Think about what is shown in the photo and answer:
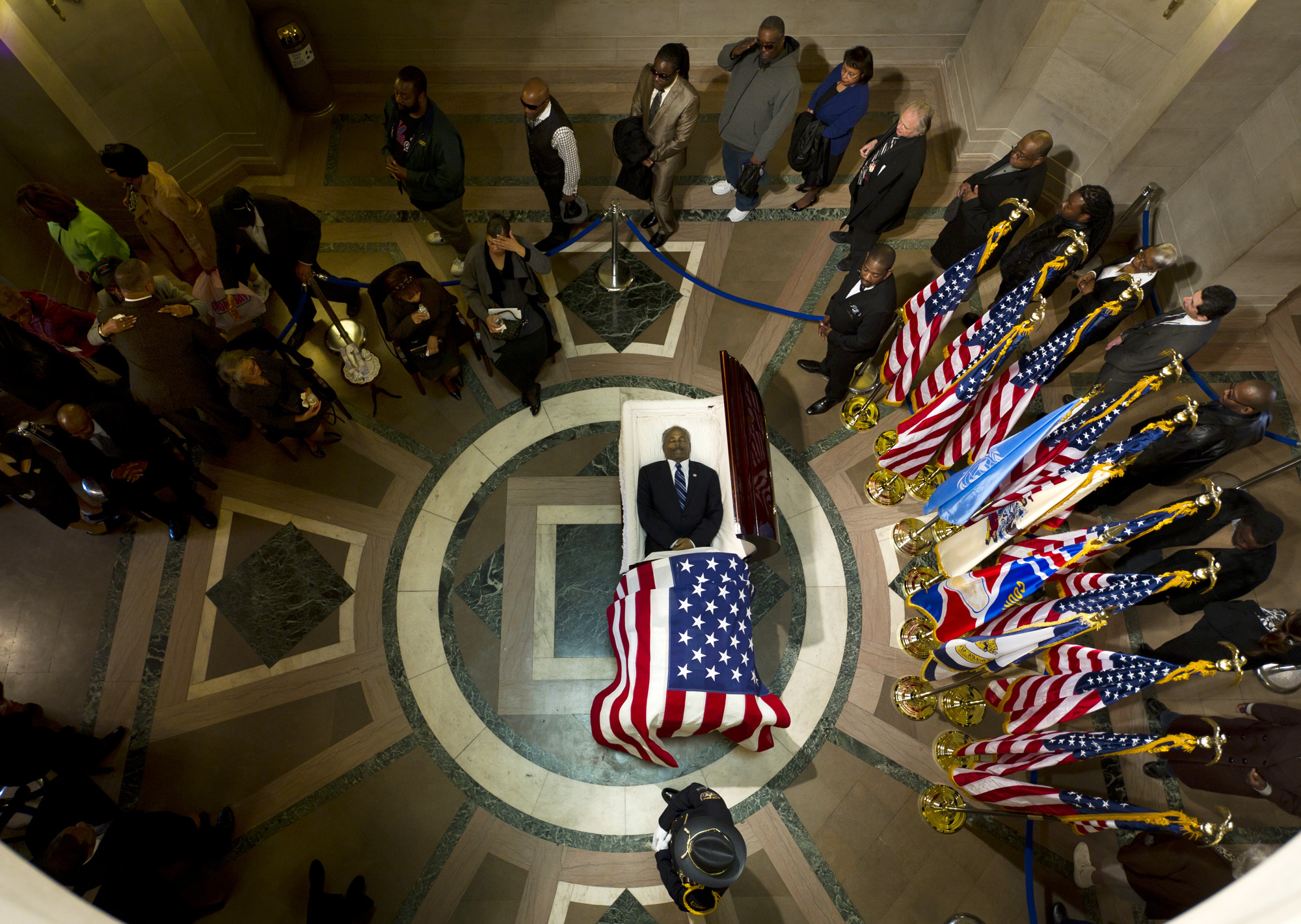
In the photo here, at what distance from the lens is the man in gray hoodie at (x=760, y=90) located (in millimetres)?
6801

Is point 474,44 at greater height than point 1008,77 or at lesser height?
greater

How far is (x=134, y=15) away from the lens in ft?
22.4

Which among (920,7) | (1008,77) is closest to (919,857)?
(1008,77)

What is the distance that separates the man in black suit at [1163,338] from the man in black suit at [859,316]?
1881mm

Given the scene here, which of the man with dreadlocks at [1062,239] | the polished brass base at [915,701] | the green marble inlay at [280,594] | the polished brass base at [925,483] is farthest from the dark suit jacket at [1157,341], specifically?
the green marble inlay at [280,594]

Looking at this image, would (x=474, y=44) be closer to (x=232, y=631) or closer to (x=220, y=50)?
(x=220, y=50)

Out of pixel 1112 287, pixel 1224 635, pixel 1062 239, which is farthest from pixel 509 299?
pixel 1224 635

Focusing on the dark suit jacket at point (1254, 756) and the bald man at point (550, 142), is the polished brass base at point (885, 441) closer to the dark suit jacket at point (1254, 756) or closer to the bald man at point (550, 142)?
the dark suit jacket at point (1254, 756)

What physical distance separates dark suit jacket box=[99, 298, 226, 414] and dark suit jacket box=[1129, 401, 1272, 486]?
7.64m

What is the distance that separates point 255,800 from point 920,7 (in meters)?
11.6

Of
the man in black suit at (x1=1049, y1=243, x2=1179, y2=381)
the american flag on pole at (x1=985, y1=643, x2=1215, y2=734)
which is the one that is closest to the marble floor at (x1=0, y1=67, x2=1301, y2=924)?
the american flag on pole at (x1=985, y1=643, x2=1215, y2=734)

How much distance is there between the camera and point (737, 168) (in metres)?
8.15

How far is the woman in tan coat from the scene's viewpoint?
228 inches

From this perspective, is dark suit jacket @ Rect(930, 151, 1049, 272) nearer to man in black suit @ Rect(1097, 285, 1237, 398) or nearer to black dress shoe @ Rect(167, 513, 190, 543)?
man in black suit @ Rect(1097, 285, 1237, 398)
